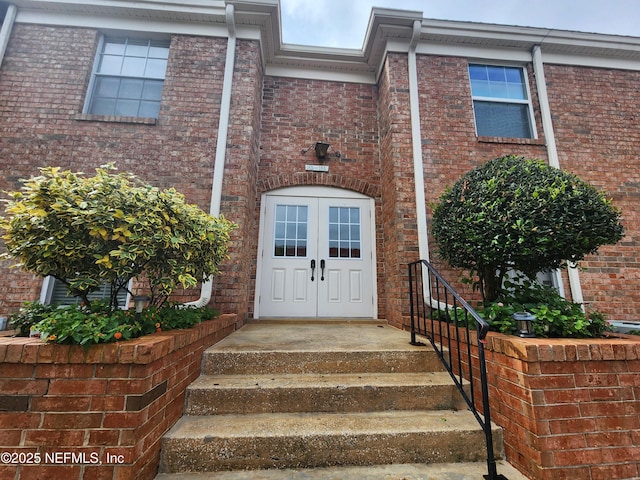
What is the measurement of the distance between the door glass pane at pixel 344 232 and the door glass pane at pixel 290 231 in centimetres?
43

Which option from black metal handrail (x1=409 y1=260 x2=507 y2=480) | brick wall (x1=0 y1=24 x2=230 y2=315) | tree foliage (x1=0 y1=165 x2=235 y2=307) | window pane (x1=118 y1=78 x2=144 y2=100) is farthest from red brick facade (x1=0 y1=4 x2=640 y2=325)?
tree foliage (x1=0 y1=165 x2=235 y2=307)

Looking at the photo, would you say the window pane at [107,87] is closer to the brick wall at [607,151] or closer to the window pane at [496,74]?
the window pane at [496,74]

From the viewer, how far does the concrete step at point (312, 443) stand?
1.53 meters

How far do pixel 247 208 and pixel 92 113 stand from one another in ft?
9.22

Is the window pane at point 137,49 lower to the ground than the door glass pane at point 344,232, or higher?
higher

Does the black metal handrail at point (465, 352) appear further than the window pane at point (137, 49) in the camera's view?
No

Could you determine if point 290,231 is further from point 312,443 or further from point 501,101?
point 501,101

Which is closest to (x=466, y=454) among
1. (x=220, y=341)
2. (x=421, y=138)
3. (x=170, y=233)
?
(x=220, y=341)

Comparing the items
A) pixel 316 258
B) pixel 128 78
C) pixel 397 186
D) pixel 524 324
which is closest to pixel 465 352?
pixel 524 324

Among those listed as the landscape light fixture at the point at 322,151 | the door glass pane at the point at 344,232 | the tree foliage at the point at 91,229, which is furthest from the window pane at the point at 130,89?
the door glass pane at the point at 344,232

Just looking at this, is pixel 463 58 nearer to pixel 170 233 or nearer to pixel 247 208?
pixel 247 208

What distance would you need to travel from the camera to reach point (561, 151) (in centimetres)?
414

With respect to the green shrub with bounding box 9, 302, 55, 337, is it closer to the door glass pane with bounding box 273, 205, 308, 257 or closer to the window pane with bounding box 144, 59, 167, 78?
the door glass pane with bounding box 273, 205, 308, 257

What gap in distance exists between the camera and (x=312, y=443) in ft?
5.15
